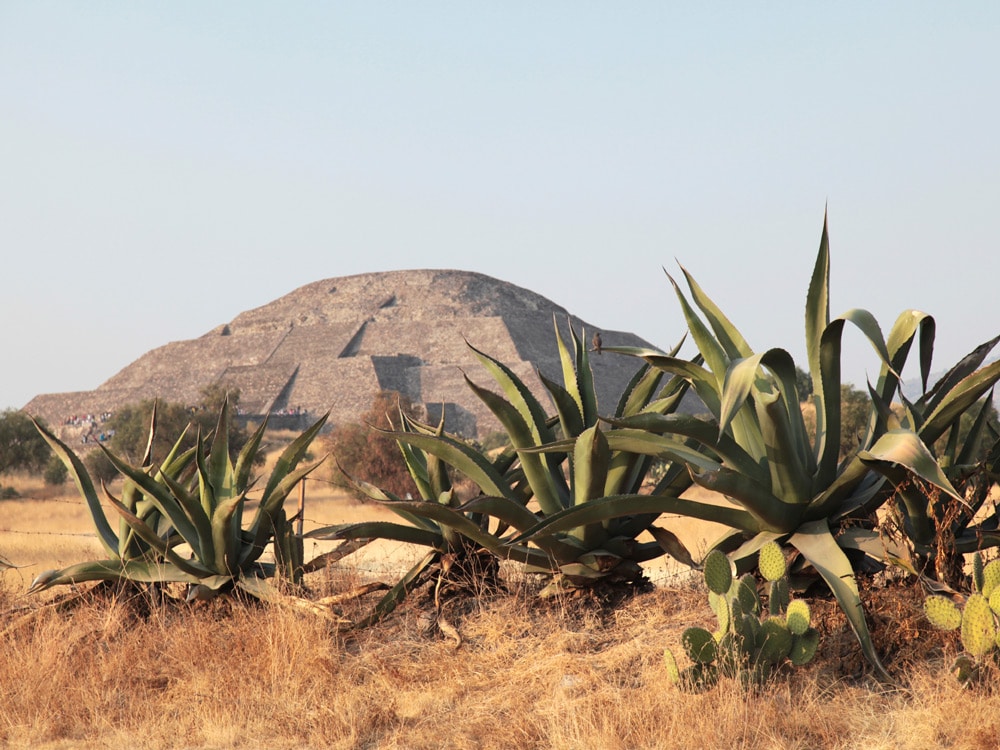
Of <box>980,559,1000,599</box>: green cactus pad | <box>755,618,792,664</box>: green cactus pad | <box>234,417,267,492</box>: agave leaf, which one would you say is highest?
<box>234,417,267,492</box>: agave leaf

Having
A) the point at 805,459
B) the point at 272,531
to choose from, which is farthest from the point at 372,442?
the point at 805,459

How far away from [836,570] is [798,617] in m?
0.18

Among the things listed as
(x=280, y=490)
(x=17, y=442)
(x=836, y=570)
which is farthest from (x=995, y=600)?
(x=17, y=442)

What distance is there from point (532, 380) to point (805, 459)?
43145 millimetres

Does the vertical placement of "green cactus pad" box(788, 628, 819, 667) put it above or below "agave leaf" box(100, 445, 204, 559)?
below

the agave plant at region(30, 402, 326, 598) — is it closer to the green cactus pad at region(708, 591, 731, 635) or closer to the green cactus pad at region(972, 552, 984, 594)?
the green cactus pad at region(708, 591, 731, 635)

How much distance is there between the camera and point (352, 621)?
3.98 meters

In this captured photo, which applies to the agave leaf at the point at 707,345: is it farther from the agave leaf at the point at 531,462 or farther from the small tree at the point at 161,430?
the small tree at the point at 161,430

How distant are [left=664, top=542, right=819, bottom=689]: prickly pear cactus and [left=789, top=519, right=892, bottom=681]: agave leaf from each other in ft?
0.36

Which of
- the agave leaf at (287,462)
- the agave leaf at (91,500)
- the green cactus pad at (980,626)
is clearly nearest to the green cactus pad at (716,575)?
the green cactus pad at (980,626)

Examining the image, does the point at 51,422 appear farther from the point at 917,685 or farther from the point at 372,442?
the point at 917,685

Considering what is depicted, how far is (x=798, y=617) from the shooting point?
10.1ft

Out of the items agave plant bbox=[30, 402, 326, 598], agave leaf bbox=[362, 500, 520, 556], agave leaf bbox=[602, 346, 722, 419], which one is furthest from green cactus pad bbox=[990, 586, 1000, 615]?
agave plant bbox=[30, 402, 326, 598]

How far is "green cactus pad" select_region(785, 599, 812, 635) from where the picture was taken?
306 cm
